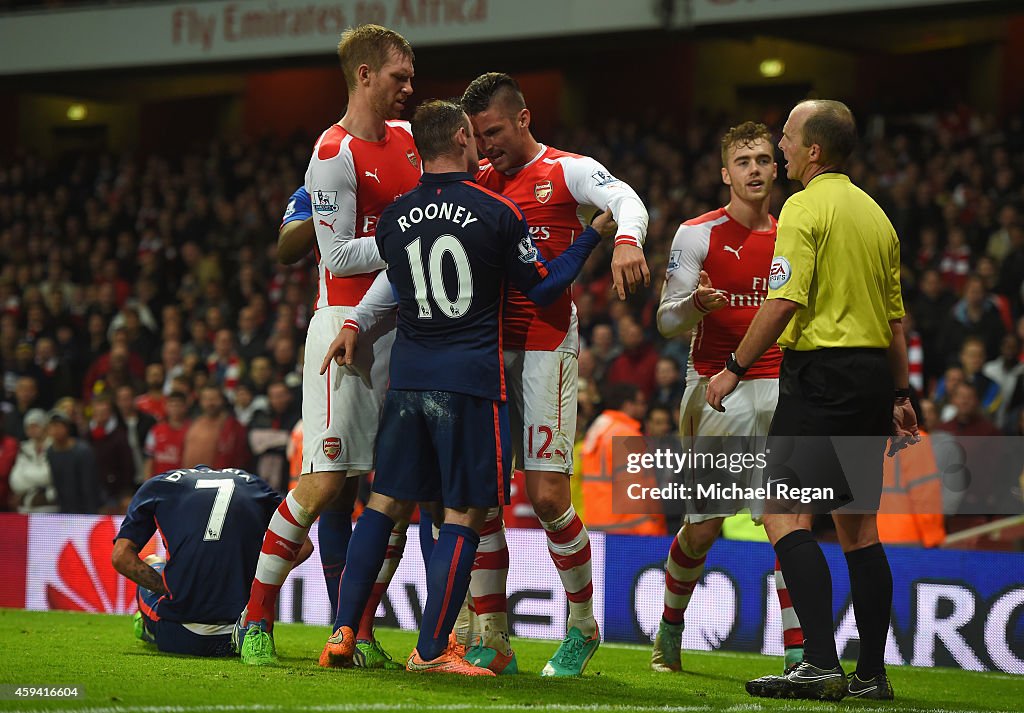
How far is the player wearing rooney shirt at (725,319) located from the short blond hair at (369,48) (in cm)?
164

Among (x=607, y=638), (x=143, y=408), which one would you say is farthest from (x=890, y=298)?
(x=143, y=408)

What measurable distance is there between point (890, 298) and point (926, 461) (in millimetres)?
3991

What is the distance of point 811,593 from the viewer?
5207 mm

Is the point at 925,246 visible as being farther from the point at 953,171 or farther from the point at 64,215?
the point at 64,215

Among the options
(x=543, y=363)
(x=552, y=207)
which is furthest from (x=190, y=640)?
(x=552, y=207)

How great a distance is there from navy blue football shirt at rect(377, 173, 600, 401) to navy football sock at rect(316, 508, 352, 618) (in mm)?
1159

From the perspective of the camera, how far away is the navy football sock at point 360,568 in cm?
555

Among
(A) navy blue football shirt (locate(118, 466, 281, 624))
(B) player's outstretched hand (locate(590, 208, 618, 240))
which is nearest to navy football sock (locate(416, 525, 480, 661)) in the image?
(B) player's outstretched hand (locate(590, 208, 618, 240))

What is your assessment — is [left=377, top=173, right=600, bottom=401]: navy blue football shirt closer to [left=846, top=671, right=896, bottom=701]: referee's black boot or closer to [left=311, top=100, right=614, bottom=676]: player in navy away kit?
[left=311, top=100, right=614, bottom=676]: player in navy away kit

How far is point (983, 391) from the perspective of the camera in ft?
37.5

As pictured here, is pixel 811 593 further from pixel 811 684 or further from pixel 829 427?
pixel 829 427

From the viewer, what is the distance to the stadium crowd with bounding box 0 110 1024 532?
12812 millimetres

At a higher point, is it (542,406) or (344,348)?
(344,348)

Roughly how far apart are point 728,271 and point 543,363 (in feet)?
4.20
